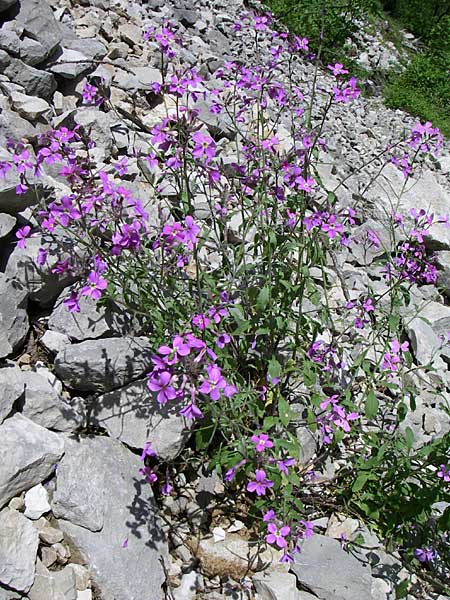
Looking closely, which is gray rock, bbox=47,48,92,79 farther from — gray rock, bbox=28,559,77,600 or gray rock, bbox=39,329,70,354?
gray rock, bbox=28,559,77,600

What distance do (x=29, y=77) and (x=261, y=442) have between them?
3532mm

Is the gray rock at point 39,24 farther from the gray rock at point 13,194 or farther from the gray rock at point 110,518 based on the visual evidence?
the gray rock at point 110,518

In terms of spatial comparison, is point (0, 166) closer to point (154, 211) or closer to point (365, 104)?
point (154, 211)

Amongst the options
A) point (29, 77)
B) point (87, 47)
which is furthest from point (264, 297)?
point (87, 47)

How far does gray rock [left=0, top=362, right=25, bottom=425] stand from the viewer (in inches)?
123

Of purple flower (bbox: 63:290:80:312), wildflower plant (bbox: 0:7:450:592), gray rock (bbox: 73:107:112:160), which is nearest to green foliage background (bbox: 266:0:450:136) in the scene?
gray rock (bbox: 73:107:112:160)

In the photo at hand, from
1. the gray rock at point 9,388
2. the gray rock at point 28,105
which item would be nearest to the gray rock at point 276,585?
the gray rock at point 9,388

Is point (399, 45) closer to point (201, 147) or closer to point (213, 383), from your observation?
point (201, 147)

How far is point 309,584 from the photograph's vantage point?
329 cm

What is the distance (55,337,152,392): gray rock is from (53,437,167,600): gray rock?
33 centimetres

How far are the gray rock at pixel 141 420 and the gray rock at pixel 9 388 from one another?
0.44 metres

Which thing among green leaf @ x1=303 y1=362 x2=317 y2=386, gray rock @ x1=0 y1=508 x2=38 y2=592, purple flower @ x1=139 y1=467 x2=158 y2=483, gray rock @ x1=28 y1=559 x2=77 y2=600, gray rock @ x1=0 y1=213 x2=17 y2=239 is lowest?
gray rock @ x1=28 y1=559 x2=77 y2=600

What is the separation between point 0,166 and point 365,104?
7.25m

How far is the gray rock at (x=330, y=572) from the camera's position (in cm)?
326
